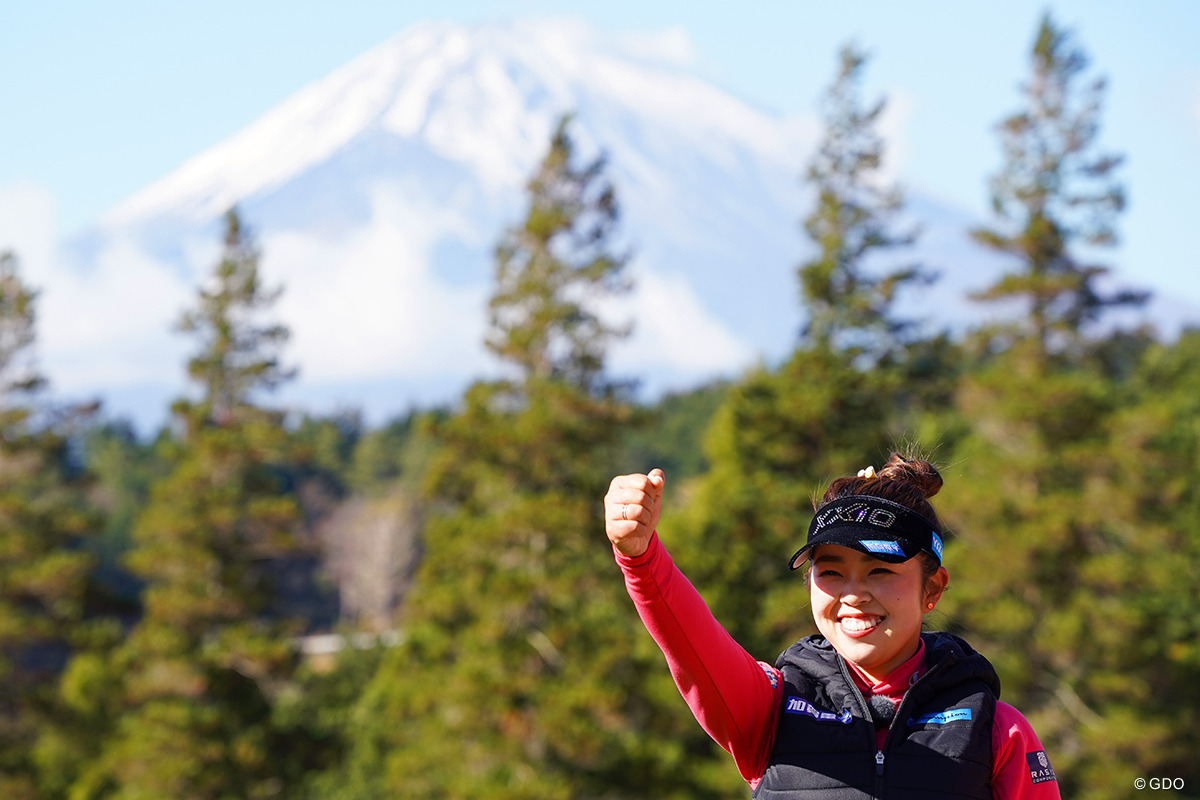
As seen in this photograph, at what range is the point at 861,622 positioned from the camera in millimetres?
2338

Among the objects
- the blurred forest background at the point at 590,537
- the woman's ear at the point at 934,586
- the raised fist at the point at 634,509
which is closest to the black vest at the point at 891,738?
the woman's ear at the point at 934,586

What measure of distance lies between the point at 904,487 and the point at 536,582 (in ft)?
56.7

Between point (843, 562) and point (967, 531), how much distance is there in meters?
19.6

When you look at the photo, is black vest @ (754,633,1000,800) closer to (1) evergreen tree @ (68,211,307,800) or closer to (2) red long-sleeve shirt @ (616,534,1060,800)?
(2) red long-sleeve shirt @ (616,534,1060,800)

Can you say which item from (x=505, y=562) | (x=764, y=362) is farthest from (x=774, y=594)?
(x=764, y=362)

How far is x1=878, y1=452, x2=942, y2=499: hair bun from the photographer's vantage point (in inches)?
98.4

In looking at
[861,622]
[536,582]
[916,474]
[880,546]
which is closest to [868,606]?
[861,622]

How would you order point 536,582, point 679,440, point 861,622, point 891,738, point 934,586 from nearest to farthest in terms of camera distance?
point 891,738
point 861,622
point 934,586
point 536,582
point 679,440

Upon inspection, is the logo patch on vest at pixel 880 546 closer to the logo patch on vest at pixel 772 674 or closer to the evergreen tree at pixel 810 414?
the logo patch on vest at pixel 772 674

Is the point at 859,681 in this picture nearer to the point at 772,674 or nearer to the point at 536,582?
the point at 772,674

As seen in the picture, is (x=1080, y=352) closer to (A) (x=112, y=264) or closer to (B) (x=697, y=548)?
(B) (x=697, y=548)

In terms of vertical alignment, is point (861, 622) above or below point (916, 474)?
below

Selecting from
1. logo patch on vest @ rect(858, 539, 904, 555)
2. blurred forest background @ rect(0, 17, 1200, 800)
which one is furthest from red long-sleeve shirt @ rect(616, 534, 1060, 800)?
blurred forest background @ rect(0, 17, 1200, 800)

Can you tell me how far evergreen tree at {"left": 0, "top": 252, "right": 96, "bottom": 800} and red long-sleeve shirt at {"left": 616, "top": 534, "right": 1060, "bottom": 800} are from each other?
22.2 meters
